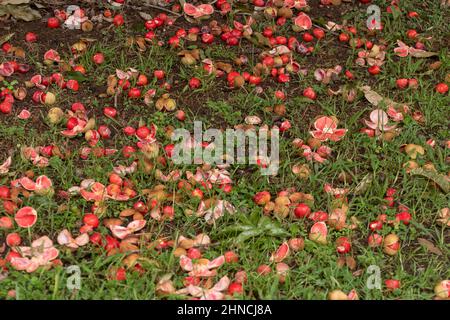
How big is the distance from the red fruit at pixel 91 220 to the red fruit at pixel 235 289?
808mm

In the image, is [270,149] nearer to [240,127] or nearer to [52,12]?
[240,127]

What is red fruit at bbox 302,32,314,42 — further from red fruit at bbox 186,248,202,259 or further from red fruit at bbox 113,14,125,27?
red fruit at bbox 186,248,202,259

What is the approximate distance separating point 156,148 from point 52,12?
168 cm

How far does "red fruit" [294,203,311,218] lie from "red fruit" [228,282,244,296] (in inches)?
23.6

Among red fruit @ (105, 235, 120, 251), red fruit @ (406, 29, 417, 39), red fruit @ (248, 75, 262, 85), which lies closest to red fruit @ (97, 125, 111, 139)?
red fruit @ (105, 235, 120, 251)

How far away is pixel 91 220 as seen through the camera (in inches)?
156

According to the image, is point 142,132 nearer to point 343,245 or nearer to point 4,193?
point 4,193

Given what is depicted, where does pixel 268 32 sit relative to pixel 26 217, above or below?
above

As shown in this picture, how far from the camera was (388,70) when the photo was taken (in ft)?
17.0

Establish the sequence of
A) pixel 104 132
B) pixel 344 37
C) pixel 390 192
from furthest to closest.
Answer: pixel 344 37 < pixel 104 132 < pixel 390 192

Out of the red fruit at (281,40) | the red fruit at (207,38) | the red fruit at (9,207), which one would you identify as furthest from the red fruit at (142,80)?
the red fruit at (9,207)

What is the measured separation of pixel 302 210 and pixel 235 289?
0.65 meters

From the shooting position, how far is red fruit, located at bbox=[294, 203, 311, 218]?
13.3 feet

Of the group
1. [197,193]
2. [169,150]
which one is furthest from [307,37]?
[197,193]
